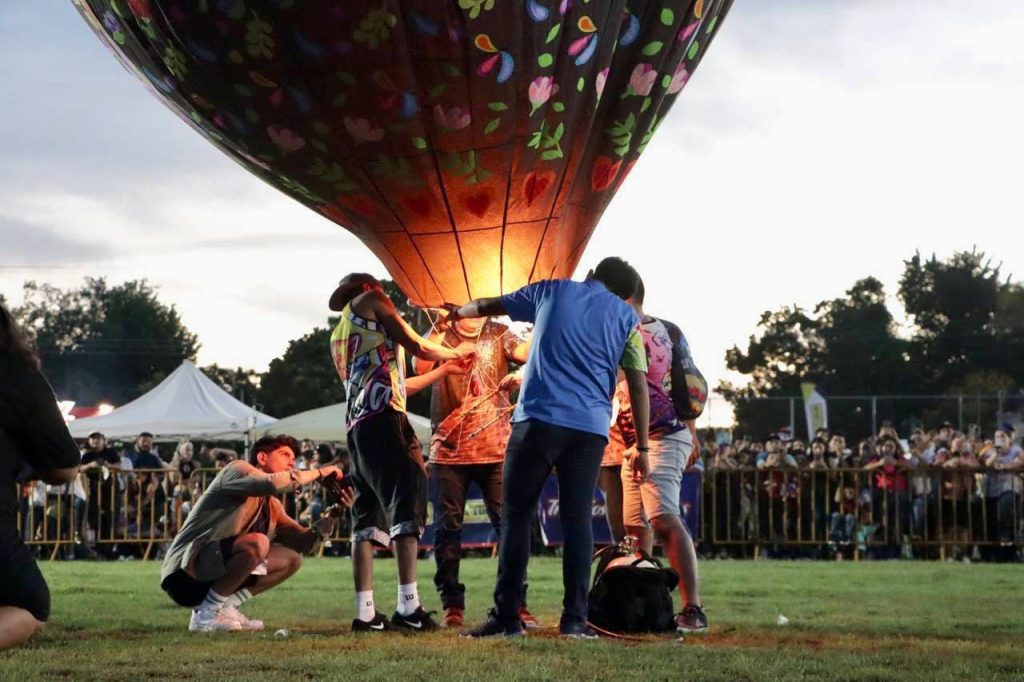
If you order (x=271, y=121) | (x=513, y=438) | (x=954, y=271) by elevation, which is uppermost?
(x=954, y=271)

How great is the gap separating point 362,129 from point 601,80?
1.42 m

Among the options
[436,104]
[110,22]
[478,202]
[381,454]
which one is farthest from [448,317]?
[110,22]

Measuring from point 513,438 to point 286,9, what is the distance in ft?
8.52

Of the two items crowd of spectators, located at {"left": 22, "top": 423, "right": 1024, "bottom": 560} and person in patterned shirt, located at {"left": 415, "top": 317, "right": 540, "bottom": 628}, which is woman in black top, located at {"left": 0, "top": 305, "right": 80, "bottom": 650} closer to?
person in patterned shirt, located at {"left": 415, "top": 317, "right": 540, "bottom": 628}

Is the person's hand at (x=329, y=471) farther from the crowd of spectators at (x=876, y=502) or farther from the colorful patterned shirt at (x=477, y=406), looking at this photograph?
the crowd of spectators at (x=876, y=502)

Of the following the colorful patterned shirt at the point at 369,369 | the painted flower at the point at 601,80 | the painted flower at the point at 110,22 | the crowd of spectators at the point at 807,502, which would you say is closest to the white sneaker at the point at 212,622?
the colorful patterned shirt at the point at 369,369

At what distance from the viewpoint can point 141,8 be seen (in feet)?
29.8

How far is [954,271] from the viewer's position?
324ft

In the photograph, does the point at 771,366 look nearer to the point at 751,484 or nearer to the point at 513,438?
the point at 751,484

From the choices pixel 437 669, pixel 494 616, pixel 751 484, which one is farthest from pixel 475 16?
pixel 751 484

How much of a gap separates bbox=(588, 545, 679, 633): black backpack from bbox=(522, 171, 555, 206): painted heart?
224 cm

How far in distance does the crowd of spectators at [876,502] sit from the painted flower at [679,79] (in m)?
10.1

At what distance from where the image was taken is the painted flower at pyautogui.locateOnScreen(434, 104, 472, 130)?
8891mm

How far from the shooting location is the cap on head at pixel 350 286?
352 inches
